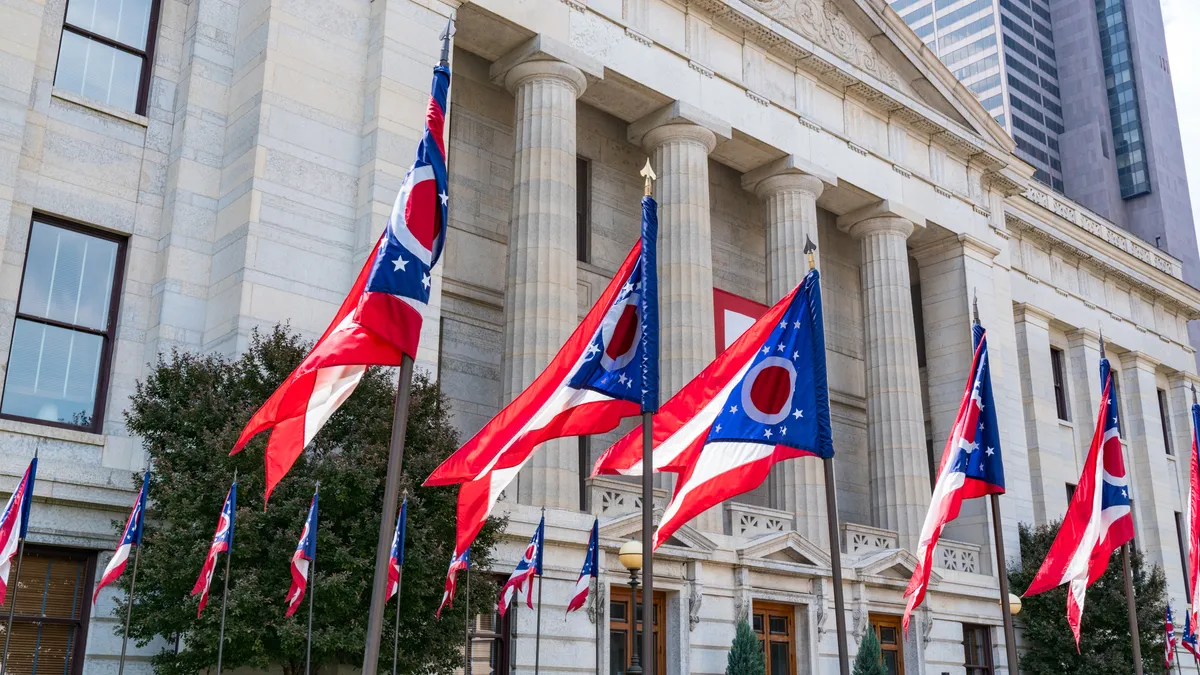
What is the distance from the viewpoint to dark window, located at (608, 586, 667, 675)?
24.0m

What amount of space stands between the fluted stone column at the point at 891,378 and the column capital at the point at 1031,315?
8638 mm

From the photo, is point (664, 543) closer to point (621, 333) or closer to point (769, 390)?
point (769, 390)

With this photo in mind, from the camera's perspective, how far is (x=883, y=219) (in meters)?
34.0

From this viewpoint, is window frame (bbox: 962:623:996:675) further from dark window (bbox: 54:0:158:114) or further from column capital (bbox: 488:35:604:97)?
dark window (bbox: 54:0:158:114)

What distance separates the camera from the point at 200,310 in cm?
2073

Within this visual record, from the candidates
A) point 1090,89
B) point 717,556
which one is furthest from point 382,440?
point 1090,89

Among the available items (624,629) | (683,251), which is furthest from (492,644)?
(683,251)

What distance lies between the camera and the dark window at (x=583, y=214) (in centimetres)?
3005

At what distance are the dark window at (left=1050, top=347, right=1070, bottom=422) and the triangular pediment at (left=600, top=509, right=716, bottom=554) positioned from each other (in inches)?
865

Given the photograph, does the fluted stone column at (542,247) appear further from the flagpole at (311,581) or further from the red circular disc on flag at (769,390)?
the red circular disc on flag at (769,390)

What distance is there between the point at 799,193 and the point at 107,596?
20444 mm

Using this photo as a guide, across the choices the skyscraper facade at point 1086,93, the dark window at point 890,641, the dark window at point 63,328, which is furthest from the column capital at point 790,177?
the skyscraper facade at point 1086,93

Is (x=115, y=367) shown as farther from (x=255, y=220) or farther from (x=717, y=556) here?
(x=717, y=556)

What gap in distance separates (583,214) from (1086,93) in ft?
348
